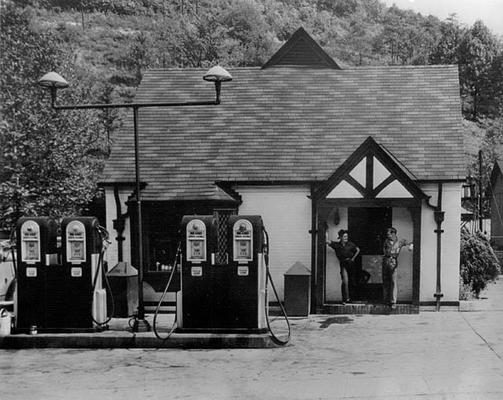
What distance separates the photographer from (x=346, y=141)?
1534 cm

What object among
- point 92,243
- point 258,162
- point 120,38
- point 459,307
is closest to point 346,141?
point 258,162

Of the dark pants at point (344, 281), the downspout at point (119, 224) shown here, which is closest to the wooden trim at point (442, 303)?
the dark pants at point (344, 281)

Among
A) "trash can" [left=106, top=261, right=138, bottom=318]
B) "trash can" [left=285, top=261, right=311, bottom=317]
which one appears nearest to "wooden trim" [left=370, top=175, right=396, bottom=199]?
"trash can" [left=285, top=261, right=311, bottom=317]

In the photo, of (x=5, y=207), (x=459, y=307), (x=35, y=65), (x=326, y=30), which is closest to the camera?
(x=459, y=307)

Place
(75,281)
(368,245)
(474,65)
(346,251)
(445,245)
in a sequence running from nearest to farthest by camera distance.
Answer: (75,281) → (346,251) → (445,245) → (368,245) → (474,65)

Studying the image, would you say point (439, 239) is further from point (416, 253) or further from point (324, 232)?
point (324, 232)

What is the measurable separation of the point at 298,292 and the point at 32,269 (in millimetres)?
5550

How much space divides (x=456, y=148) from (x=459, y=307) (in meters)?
3.74

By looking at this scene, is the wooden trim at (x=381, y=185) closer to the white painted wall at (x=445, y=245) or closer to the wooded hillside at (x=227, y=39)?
the white painted wall at (x=445, y=245)

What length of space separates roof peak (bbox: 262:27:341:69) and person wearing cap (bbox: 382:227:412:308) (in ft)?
20.5

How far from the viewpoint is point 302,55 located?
694 inches

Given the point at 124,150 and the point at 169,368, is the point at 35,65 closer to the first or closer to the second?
the point at 124,150

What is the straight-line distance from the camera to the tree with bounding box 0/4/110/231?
20.5 m

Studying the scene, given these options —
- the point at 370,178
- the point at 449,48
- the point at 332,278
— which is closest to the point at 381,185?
the point at 370,178
